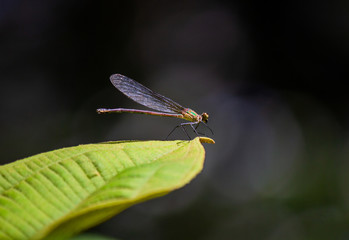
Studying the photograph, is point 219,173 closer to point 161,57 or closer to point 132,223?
point 132,223

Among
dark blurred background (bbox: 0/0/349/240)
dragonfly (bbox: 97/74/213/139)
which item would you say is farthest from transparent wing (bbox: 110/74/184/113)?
dark blurred background (bbox: 0/0/349/240)

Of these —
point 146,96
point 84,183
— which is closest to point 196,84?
point 146,96

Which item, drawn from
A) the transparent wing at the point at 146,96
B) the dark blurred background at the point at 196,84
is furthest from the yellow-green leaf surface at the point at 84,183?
the dark blurred background at the point at 196,84

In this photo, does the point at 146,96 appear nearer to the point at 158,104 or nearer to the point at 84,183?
the point at 158,104

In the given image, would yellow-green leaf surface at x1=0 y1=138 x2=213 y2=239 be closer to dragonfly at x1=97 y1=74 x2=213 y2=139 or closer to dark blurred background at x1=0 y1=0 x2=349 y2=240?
dragonfly at x1=97 y1=74 x2=213 y2=139

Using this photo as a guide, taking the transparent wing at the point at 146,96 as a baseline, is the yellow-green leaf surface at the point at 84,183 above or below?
above

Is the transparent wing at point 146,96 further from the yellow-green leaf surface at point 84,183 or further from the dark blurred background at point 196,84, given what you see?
the yellow-green leaf surface at point 84,183

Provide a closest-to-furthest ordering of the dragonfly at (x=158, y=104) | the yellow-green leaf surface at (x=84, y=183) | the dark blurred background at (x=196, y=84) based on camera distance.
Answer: the yellow-green leaf surface at (x=84, y=183), the dragonfly at (x=158, y=104), the dark blurred background at (x=196, y=84)
